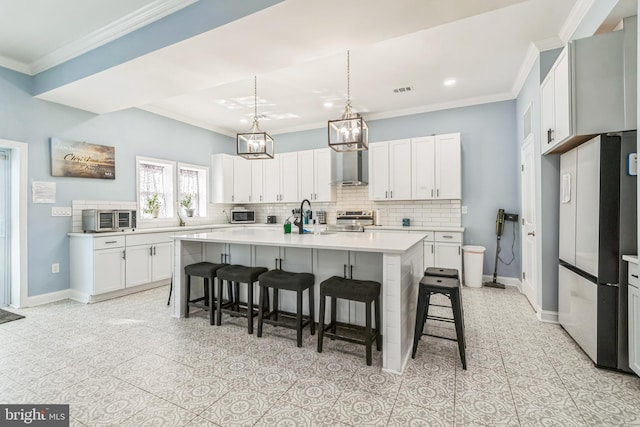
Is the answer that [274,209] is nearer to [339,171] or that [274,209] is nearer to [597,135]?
[339,171]

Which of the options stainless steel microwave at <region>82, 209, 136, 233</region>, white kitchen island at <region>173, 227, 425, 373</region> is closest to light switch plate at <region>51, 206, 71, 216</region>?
stainless steel microwave at <region>82, 209, 136, 233</region>

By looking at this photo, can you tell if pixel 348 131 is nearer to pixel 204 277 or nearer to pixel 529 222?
pixel 204 277

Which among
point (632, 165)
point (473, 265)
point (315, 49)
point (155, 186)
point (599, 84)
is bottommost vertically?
point (473, 265)

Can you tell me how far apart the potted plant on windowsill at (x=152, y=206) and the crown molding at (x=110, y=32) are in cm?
222

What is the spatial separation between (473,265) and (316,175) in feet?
10.6

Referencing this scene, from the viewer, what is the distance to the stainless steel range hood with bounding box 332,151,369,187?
5645 millimetres

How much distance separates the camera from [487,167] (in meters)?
4.95

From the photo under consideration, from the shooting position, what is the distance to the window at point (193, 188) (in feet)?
19.2

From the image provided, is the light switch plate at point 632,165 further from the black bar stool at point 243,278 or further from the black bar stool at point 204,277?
the black bar stool at point 204,277

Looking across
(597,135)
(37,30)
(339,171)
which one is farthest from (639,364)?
(37,30)

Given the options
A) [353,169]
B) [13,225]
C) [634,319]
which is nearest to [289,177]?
[353,169]

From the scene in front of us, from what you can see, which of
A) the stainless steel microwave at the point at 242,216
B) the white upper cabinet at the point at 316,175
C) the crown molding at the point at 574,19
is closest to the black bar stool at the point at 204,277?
the white upper cabinet at the point at 316,175

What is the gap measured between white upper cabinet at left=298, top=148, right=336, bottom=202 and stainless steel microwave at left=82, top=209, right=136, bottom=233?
309cm

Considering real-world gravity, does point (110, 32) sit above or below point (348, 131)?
above
